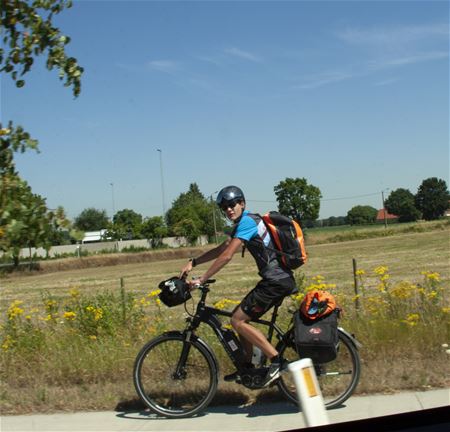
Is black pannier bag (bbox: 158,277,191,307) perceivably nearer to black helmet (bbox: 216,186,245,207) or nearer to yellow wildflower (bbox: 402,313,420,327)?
black helmet (bbox: 216,186,245,207)

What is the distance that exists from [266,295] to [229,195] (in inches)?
36.0

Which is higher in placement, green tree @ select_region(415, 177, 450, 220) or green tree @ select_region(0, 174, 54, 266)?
green tree @ select_region(415, 177, 450, 220)

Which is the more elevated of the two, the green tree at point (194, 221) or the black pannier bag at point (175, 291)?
the green tree at point (194, 221)

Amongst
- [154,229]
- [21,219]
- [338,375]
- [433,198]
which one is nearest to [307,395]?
[21,219]

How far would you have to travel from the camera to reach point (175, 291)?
208 inches

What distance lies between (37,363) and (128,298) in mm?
1692

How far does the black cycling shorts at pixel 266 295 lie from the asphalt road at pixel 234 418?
858 millimetres

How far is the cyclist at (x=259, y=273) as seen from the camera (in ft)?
16.8

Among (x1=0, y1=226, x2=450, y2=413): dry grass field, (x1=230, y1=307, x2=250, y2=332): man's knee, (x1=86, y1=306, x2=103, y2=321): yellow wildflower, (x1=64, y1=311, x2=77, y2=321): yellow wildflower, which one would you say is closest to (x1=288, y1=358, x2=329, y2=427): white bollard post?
(x1=230, y1=307, x2=250, y2=332): man's knee

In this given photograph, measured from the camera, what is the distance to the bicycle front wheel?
544 centimetres

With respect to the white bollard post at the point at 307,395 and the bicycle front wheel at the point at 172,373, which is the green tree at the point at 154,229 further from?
the white bollard post at the point at 307,395

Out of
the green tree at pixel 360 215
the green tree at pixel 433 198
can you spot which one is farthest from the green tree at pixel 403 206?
the green tree at pixel 360 215

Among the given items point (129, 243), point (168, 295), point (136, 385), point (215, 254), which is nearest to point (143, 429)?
point (136, 385)

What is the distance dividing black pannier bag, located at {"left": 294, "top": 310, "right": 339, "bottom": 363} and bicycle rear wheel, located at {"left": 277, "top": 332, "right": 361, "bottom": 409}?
21 cm
